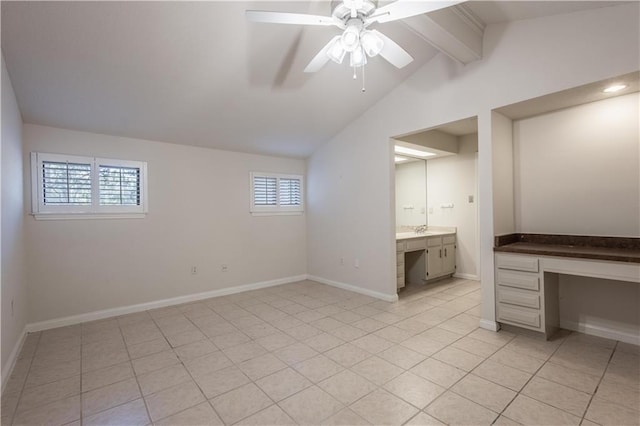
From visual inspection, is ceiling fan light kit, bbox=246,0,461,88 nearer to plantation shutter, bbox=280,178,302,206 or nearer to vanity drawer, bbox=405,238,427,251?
vanity drawer, bbox=405,238,427,251

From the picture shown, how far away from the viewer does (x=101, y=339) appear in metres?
3.06

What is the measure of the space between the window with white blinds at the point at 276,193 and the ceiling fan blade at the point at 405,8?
3506mm

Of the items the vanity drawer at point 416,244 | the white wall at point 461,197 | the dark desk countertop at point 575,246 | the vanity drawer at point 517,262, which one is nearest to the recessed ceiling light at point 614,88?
the dark desk countertop at point 575,246

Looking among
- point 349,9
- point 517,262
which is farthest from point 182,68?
point 517,262

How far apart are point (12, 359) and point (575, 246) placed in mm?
5278

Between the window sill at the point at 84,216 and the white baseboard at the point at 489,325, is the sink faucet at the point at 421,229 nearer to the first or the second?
the white baseboard at the point at 489,325

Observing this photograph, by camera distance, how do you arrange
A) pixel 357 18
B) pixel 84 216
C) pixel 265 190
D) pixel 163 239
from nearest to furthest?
pixel 357 18 → pixel 84 216 → pixel 163 239 → pixel 265 190

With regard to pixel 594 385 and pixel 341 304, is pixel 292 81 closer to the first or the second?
pixel 341 304

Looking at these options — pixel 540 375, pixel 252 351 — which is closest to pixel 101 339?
pixel 252 351

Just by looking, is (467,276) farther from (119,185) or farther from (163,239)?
(119,185)

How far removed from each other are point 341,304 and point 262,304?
3.61 feet

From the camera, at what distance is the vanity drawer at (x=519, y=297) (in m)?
2.80

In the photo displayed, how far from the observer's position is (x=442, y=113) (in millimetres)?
3443

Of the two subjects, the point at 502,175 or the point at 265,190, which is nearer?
the point at 502,175
